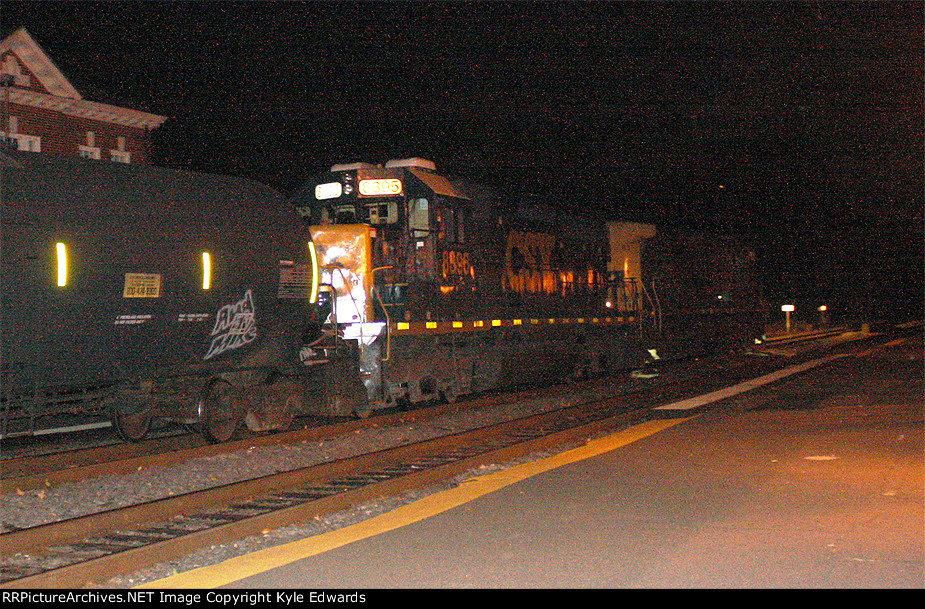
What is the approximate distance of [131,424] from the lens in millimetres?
11172

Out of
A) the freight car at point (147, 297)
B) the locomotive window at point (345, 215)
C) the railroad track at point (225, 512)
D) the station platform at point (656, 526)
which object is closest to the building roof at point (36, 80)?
the locomotive window at point (345, 215)

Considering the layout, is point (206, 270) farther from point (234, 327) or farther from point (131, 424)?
point (131, 424)

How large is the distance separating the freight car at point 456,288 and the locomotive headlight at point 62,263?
4.36 metres

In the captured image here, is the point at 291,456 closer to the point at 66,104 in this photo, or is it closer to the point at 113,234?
the point at 113,234

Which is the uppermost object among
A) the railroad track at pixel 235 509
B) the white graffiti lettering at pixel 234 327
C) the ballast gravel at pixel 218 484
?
the white graffiti lettering at pixel 234 327

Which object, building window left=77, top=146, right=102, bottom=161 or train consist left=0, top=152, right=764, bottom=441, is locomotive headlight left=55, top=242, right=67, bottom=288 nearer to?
train consist left=0, top=152, right=764, bottom=441

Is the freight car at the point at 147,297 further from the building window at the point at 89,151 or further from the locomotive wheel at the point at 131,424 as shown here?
the building window at the point at 89,151

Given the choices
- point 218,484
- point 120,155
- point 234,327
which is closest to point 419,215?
point 234,327

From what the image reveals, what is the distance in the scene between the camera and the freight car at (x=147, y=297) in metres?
9.14

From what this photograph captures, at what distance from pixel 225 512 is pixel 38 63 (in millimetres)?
26809

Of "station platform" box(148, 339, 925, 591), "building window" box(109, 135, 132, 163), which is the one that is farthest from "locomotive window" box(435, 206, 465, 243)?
"building window" box(109, 135, 132, 163)
